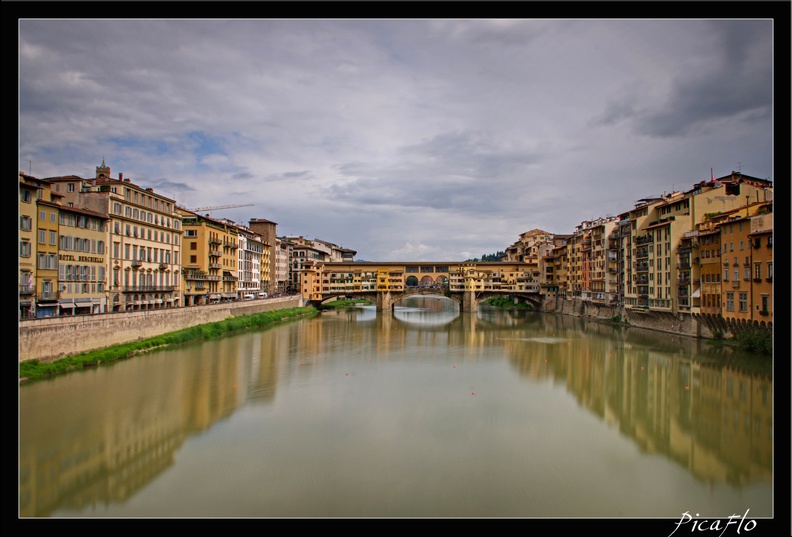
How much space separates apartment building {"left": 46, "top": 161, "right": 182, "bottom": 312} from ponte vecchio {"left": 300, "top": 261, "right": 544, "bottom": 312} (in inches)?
654

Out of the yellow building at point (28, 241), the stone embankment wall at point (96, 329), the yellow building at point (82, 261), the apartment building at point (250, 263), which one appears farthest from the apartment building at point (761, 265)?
the apartment building at point (250, 263)

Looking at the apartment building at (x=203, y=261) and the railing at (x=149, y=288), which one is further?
the apartment building at (x=203, y=261)

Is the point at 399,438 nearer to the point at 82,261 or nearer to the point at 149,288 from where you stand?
the point at 82,261

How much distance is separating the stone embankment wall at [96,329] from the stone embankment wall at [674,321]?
21.2m

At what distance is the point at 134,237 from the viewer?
22062 millimetres

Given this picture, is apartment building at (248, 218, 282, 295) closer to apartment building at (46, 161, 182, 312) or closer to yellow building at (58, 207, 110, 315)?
apartment building at (46, 161, 182, 312)

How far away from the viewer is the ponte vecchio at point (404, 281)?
42406 millimetres

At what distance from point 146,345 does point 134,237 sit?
242 inches

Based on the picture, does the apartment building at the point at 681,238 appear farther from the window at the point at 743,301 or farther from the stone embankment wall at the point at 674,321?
the window at the point at 743,301

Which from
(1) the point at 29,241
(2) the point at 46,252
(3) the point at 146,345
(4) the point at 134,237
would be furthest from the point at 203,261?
(1) the point at 29,241

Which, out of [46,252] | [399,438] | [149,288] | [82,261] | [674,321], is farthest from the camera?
[149,288]

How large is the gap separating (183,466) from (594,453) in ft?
21.7

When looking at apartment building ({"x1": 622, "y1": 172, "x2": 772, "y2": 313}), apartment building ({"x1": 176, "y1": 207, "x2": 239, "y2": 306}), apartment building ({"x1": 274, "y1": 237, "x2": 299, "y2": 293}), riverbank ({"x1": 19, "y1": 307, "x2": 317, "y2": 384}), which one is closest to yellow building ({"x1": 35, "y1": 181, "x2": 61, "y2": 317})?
riverbank ({"x1": 19, "y1": 307, "x2": 317, "y2": 384})
